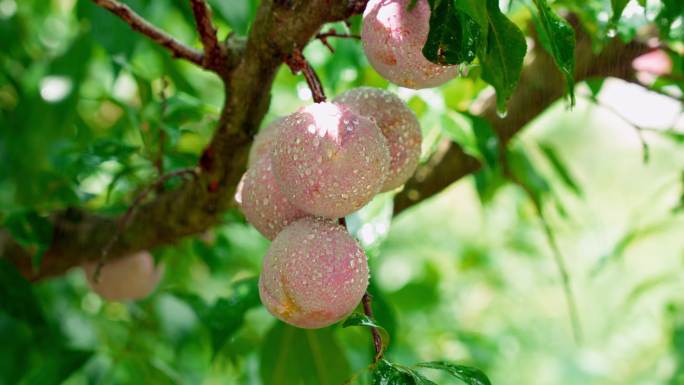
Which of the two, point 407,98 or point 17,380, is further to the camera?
point 17,380

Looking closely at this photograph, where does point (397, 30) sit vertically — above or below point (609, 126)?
above

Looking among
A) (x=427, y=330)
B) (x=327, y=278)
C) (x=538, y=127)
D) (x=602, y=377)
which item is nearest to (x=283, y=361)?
(x=327, y=278)

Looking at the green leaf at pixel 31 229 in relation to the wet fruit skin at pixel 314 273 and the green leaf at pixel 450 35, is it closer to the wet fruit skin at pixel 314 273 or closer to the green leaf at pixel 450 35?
the wet fruit skin at pixel 314 273

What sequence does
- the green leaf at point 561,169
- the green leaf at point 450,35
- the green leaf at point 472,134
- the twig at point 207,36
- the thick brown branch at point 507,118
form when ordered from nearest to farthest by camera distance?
the green leaf at point 450,35, the twig at point 207,36, the green leaf at point 472,134, the thick brown branch at point 507,118, the green leaf at point 561,169

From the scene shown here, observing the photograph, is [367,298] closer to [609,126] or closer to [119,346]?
[119,346]

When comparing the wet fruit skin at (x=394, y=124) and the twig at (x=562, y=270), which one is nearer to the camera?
the wet fruit skin at (x=394, y=124)

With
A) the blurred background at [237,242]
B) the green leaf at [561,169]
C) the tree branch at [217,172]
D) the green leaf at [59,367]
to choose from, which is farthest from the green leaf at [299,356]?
the green leaf at [561,169]

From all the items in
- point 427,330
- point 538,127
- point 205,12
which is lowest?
point 538,127

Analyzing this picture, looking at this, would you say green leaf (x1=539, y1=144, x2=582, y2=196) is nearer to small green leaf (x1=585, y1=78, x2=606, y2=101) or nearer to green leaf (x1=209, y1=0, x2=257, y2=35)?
small green leaf (x1=585, y1=78, x2=606, y2=101)
